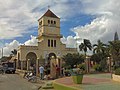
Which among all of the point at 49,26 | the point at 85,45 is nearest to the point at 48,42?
the point at 49,26

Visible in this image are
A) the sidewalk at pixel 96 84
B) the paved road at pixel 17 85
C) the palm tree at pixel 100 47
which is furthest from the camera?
the palm tree at pixel 100 47

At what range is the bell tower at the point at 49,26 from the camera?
70.9 metres

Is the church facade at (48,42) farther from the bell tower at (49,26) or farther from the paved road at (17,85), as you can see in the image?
the paved road at (17,85)

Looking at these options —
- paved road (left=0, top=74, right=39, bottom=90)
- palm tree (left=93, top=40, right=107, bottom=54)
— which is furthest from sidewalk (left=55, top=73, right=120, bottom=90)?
palm tree (left=93, top=40, right=107, bottom=54)

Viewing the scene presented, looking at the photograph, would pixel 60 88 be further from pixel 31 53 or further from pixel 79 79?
pixel 31 53

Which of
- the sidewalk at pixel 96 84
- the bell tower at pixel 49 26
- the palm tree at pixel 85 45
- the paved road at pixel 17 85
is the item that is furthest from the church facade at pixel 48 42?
the sidewalk at pixel 96 84

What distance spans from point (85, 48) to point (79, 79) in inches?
2067

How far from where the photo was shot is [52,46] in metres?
72.1

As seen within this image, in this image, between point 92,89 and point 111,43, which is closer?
point 92,89

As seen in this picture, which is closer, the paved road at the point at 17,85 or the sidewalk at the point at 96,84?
the sidewalk at the point at 96,84

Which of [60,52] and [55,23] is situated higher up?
[55,23]

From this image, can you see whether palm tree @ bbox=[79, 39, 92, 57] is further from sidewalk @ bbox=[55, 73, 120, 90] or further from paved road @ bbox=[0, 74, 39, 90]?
sidewalk @ bbox=[55, 73, 120, 90]

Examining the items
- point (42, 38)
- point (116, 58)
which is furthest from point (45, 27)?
point (116, 58)

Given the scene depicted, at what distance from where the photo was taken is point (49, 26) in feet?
235
